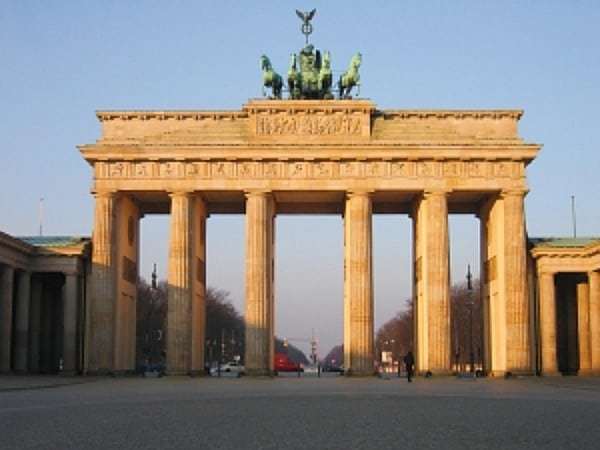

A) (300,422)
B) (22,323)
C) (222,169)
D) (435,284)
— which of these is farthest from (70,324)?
(300,422)

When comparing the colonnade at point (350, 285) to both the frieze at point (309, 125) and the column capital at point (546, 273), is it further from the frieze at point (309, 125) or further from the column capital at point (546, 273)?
the frieze at point (309, 125)

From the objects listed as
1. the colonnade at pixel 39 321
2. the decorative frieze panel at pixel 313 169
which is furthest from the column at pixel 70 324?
the decorative frieze panel at pixel 313 169

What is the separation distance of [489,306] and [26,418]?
46140mm

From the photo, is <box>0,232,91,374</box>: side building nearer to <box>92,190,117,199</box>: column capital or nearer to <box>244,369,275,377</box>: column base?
<box>92,190,117,199</box>: column capital

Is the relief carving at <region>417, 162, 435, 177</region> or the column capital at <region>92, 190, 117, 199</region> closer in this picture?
the column capital at <region>92, 190, 117, 199</region>

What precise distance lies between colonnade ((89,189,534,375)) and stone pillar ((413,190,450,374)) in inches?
2.4

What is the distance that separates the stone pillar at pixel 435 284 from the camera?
59344 mm

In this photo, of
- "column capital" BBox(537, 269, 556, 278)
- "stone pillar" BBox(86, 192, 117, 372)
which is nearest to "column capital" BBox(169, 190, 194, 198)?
"stone pillar" BBox(86, 192, 117, 372)

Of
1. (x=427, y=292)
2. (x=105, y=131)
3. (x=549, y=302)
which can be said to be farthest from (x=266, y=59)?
(x=549, y=302)

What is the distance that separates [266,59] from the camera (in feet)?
→ 207

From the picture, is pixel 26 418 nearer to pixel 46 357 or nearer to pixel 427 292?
pixel 427 292

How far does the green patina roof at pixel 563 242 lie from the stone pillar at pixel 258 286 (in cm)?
1735

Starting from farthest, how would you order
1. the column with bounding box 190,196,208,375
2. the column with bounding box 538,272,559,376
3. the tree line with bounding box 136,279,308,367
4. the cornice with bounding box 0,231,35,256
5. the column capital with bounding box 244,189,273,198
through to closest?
the tree line with bounding box 136,279,308,367, the column with bounding box 190,196,208,375, the column with bounding box 538,272,559,376, the column capital with bounding box 244,189,273,198, the cornice with bounding box 0,231,35,256

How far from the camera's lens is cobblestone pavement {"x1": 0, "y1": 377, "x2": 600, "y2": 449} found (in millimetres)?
15820
